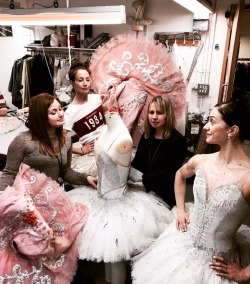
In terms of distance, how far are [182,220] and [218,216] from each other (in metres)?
0.35

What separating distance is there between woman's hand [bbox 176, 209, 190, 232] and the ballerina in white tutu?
0.49ft

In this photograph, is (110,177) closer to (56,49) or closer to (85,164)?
(85,164)

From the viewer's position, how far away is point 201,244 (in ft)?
5.39

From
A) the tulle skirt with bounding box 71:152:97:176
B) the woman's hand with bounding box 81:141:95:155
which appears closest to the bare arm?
the tulle skirt with bounding box 71:152:97:176

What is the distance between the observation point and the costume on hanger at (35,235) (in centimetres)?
168

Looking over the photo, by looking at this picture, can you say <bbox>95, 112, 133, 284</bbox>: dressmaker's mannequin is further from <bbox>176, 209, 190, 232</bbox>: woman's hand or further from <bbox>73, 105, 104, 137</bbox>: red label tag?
<bbox>73, 105, 104, 137</bbox>: red label tag

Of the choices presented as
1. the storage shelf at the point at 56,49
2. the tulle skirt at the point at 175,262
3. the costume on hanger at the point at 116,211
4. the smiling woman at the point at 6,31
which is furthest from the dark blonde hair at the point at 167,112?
the smiling woman at the point at 6,31

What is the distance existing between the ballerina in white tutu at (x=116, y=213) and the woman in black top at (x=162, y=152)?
104 mm

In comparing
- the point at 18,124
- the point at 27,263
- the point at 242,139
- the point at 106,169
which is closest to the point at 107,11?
the point at 106,169

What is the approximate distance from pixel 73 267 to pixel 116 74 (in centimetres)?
154

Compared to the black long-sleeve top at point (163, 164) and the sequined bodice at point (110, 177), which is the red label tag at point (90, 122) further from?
the sequined bodice at point (110, 177)

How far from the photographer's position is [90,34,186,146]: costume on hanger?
7.86 feet

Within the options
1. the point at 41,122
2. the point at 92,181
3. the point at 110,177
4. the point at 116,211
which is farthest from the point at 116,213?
the point at 41,122

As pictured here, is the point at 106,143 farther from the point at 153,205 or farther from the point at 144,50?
the point at 144,50
